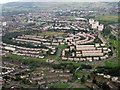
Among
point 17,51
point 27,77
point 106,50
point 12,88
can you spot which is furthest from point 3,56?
point 106,50

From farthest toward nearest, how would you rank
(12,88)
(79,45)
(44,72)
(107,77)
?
1. (79,45)
2. (44,72)
3. (107,77)
4. (12,88)

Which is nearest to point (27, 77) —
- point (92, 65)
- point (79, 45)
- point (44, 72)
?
point (44, 72)

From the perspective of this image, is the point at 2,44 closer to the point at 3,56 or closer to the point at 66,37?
the point at 3,56

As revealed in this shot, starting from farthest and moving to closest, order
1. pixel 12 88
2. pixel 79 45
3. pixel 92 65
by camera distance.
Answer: pixel 79 45, pixel 92 65, pixel 12 88

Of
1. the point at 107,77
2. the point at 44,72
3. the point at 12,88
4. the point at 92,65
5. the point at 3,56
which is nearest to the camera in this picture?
the point at 12,88

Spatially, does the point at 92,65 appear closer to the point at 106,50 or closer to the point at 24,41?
the point at 106,50

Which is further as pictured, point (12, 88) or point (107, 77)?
point (107, 77)

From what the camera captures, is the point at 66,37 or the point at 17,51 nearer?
the point at 17,51

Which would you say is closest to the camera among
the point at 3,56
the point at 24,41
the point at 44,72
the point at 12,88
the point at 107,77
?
the point at 12,88
